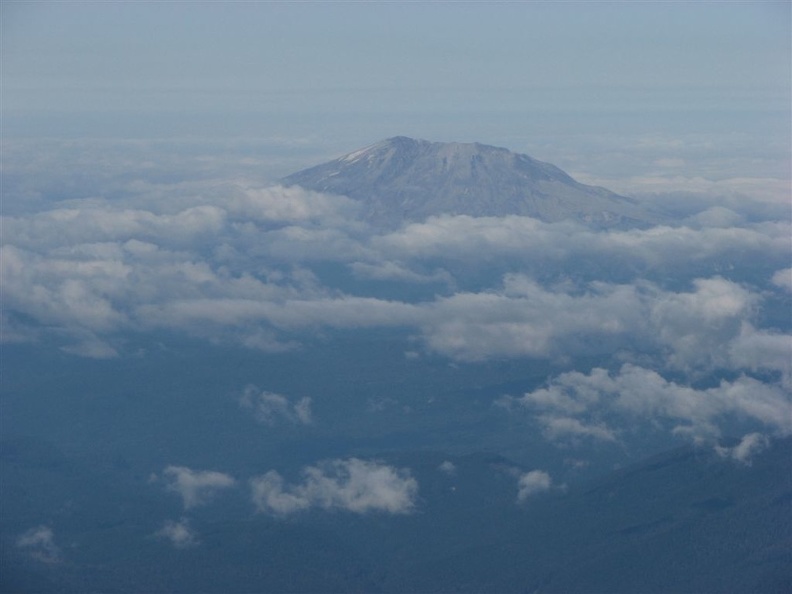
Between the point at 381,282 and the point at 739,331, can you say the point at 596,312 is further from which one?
the point at 381,282

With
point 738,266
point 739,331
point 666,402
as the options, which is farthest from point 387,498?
point 738,266

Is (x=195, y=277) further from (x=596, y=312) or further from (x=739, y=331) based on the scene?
(x=739, y=331)

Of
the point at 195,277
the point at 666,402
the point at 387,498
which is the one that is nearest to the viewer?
the point at 387,498

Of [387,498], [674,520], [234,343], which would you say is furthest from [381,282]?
[674,520]

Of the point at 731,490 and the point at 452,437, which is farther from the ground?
the point at 731,490

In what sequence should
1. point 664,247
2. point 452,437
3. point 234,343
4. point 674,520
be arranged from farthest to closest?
point 664,247
point 234,343
point 452,437
point 674,520

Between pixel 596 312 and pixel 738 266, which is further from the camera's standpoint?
pixel 738 266
